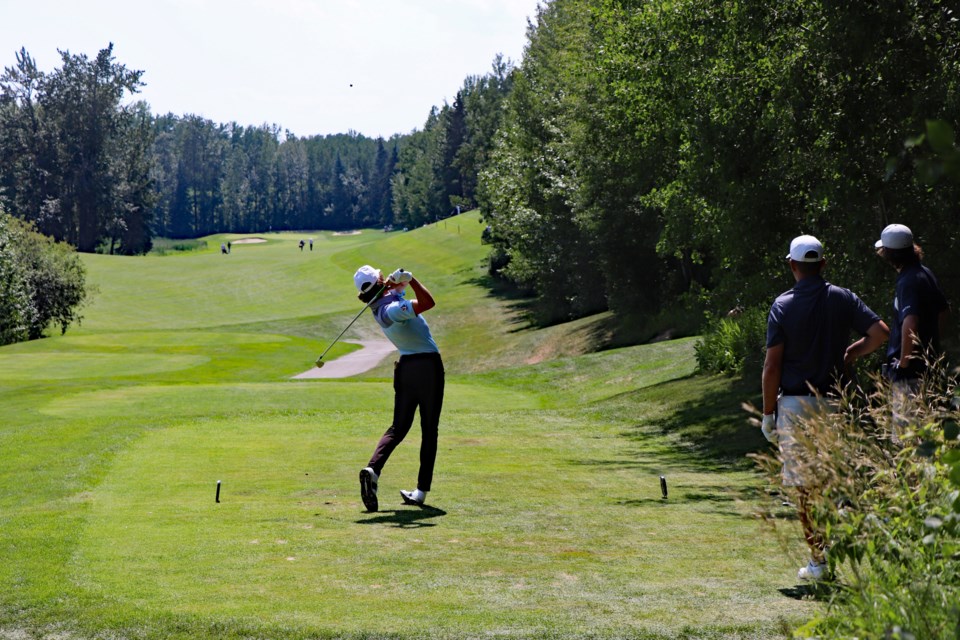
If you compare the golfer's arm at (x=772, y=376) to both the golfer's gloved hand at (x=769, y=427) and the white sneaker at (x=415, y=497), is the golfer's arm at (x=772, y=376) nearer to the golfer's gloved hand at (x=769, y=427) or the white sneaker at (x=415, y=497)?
the golfer's gloved hand at (x=769, y=427)

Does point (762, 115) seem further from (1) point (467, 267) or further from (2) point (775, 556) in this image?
(1) point (467, 267)

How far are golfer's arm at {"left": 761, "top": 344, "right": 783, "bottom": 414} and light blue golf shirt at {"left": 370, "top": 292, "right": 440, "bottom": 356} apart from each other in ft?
14.2

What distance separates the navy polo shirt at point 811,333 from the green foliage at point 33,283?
55.0m

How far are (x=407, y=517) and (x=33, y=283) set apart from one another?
56540mm

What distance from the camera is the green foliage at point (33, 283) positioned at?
5716 centimetres

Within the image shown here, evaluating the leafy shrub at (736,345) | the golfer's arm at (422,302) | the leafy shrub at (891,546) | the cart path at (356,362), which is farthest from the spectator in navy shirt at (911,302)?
the cart path at (356,362)

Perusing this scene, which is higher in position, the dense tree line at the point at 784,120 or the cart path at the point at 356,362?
the dense tree line at the point at 784,120

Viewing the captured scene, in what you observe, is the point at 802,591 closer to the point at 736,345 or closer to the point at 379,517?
the point at 379,517

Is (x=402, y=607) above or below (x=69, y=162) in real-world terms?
below

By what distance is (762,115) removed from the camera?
19734 millimetres

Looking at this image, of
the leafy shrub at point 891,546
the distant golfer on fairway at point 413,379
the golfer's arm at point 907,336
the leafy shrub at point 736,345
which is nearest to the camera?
the leafy shrub at point 891,546

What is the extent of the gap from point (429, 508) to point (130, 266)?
90536mm

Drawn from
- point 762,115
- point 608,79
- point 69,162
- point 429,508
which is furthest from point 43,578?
point 69,162

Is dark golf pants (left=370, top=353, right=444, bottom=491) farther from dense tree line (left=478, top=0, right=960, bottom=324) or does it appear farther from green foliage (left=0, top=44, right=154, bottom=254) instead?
green foliage (left=0, top=44, right=154, bottom=254)
